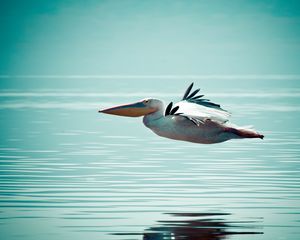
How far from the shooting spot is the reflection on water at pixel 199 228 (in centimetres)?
1097

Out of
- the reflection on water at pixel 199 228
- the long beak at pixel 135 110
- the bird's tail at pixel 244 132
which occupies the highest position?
the long beak at pixel 135 110

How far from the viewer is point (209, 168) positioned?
17250 mm

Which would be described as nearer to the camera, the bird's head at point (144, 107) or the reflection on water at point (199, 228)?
the reflection on water at point (199, 228)

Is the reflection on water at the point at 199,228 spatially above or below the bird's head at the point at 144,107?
below

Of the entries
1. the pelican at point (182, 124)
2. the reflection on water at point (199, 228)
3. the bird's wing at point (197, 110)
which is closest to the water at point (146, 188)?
the reflection on water at point (199, 228)

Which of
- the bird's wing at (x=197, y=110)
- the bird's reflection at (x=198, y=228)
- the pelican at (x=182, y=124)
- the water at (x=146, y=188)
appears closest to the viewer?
the bird's reflection at (x=198, y=228)

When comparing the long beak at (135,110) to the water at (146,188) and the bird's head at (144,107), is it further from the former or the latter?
the water at (146,188)

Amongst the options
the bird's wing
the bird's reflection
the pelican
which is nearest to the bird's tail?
the pelican

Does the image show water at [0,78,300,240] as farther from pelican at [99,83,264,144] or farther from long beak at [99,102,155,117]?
long beak at [99,102,155,117]

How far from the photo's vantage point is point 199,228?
1140 centimetres

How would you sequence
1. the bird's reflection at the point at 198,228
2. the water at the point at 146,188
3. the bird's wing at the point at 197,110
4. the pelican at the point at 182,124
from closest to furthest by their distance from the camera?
the bird's reflection at the point at 198,228 → the pelican at the point at 182,124 → the bird's wing at the point at 197,110 → the water at the point at 146,188

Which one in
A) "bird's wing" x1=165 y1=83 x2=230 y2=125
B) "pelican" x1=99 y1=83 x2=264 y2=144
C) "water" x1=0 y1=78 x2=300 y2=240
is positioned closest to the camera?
"pelican" x1=99 y1=83 x2=264 y2=144

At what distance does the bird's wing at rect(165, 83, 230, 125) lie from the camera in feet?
37.2

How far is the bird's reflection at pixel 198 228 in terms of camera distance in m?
11.0
